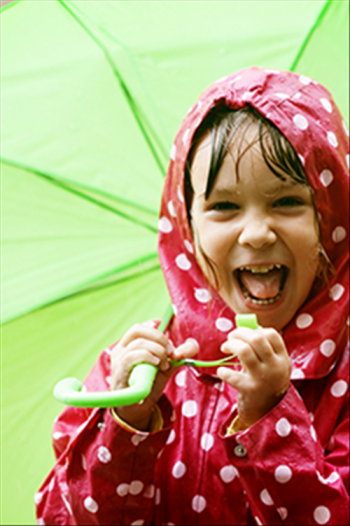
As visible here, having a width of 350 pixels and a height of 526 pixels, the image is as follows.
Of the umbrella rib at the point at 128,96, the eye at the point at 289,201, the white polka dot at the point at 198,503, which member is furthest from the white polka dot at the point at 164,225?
the white polka dot at the point at 198,503

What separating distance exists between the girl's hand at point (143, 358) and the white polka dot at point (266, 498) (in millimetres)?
200

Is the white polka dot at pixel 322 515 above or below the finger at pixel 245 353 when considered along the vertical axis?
below

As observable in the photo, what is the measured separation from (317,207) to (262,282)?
5.7 inches

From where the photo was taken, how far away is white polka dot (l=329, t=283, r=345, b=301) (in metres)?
Answer: 1.33

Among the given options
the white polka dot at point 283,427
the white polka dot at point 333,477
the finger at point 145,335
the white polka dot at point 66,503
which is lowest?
the white polka dot at point 333,477

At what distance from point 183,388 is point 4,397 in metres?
0.31

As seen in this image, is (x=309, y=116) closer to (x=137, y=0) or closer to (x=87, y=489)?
(x=137, y=0)

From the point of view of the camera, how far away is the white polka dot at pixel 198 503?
4.30ft

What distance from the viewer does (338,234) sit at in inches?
53.1

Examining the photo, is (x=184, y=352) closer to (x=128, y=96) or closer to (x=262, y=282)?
(x=262, y=282)

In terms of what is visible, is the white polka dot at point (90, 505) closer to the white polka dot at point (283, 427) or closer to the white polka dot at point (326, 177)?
the white polka dot at point (283, 427)

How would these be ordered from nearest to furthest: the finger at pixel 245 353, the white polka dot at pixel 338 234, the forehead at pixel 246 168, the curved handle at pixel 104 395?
the curved handle at pixel 104 395, the finger at pixel 245 353, the forehead at pixel 246 168, the white polka dot at pixel 338 234

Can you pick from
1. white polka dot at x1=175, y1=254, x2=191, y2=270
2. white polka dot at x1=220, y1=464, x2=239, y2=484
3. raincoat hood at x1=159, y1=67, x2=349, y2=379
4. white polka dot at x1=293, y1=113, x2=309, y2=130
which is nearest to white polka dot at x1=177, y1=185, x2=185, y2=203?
raincoat hood at x1=159, y1=67, x2=349, y2=379

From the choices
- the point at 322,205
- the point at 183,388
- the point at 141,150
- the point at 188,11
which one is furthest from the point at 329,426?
the point at 188,11
